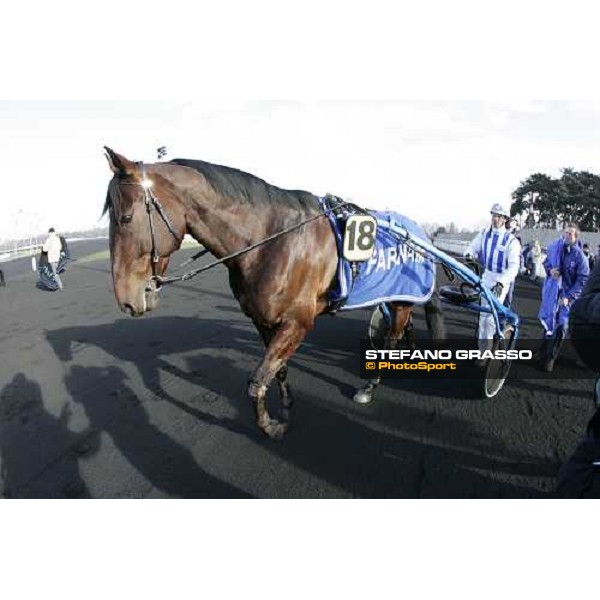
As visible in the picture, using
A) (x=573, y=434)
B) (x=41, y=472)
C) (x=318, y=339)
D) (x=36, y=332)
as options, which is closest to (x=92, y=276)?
(x=36, y=332)

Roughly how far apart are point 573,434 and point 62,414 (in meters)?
4.49

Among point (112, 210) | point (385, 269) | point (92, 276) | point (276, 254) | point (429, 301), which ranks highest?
point (112, 210)

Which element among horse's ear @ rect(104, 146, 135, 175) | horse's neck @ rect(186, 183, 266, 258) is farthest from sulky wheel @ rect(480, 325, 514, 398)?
horse's ear @ rect(104, 146, 135, 175)

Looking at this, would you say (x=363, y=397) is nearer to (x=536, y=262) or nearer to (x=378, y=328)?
(x=378, y=328)

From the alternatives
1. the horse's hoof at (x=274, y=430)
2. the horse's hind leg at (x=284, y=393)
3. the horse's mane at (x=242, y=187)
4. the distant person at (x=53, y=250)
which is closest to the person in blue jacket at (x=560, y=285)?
the horse's hind leg at (x=284, y=393)

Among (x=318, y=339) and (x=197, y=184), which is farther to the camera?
(x=318, y=339)

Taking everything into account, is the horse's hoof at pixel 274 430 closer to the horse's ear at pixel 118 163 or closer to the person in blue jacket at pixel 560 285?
the horse's ear at pixel 118 163

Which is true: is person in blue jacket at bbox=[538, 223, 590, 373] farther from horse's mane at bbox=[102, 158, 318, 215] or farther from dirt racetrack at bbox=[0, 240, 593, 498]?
horse's mane at bbox=[102, 158, 318, 215]

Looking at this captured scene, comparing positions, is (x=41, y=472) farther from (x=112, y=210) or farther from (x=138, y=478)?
(x=112, y=210)

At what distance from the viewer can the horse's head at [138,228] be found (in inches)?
96.1

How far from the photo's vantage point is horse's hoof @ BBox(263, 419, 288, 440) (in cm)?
310

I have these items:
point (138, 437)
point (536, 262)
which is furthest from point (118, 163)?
point (536, 262)

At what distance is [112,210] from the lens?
2.48 m

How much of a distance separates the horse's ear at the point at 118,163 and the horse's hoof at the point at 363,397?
9.19ft
